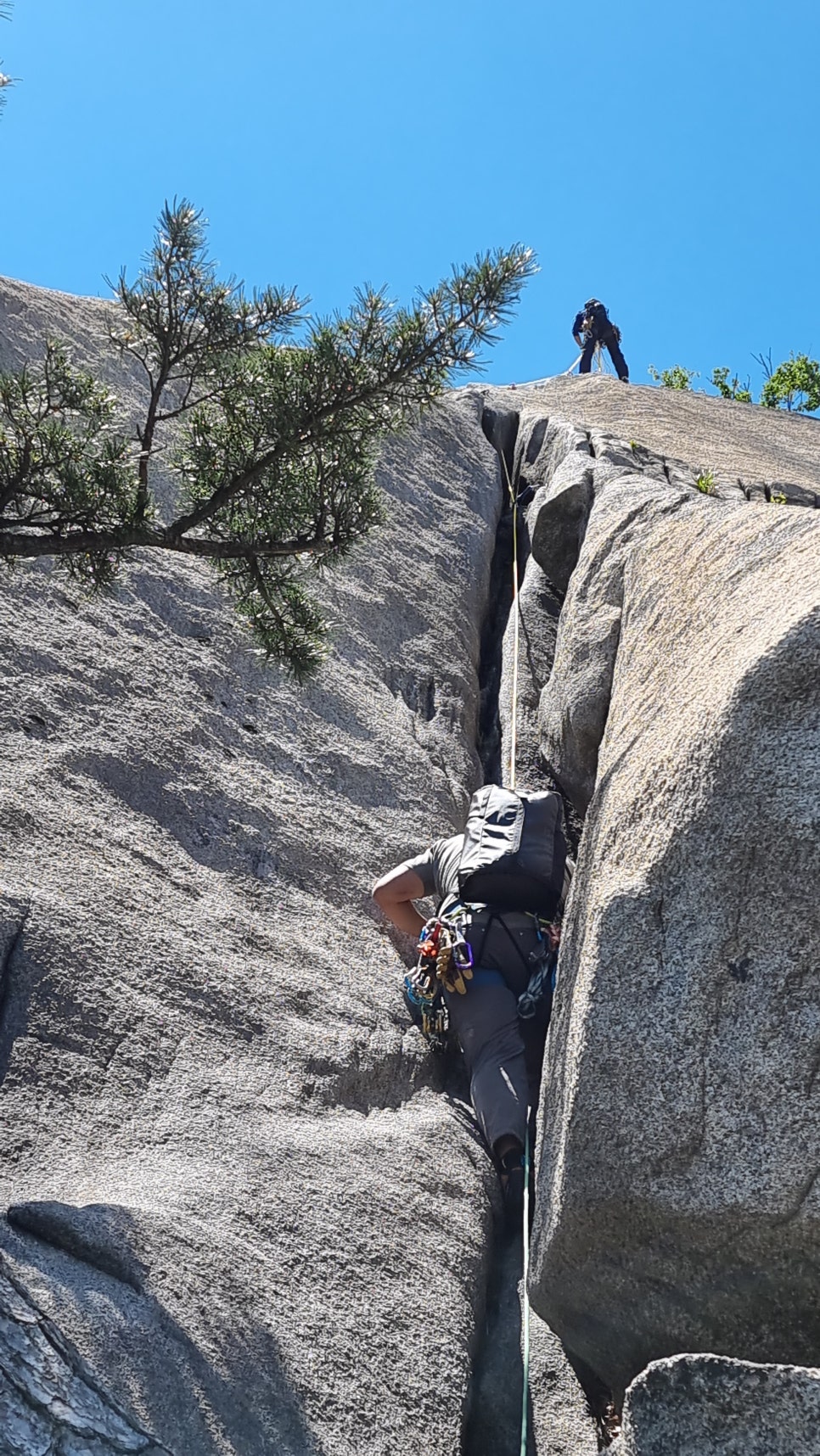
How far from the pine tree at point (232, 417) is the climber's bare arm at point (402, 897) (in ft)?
8.15

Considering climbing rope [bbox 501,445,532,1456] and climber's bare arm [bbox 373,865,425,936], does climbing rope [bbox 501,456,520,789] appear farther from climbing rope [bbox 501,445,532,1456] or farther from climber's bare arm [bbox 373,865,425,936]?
climber's bare arm [bbox 373,865,425,936]

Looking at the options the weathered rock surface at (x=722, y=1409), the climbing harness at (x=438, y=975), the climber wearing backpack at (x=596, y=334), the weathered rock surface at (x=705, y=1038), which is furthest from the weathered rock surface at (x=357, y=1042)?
the climber wearing backpack at (x=596, y=334)

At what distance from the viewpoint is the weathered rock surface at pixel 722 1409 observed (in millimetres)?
3566

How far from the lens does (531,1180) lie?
6312mm

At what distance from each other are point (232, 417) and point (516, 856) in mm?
2831

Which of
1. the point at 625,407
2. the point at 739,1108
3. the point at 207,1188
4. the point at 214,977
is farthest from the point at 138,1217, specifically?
the point at 625,407

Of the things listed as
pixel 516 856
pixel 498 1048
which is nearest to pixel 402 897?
pixel 516 856

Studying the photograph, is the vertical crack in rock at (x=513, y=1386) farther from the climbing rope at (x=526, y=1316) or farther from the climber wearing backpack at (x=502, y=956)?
the climber wearing backpack at (x=502, y=956)

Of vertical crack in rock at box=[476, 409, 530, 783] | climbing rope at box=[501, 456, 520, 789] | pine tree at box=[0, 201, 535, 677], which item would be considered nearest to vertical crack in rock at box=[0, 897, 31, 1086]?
pine tree at box=[0, 201, 535, 677]

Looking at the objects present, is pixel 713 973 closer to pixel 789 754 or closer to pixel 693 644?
pixel 789 754

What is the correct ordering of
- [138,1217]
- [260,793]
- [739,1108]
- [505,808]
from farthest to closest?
1. [260,793]
2. [505,808]
3. [138,1217]
4. [739,1108]

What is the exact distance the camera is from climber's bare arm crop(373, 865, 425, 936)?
753cm

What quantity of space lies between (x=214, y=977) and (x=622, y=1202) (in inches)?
97.9

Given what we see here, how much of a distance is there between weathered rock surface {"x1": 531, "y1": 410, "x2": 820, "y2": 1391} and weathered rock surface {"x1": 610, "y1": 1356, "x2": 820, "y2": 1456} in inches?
24.3
